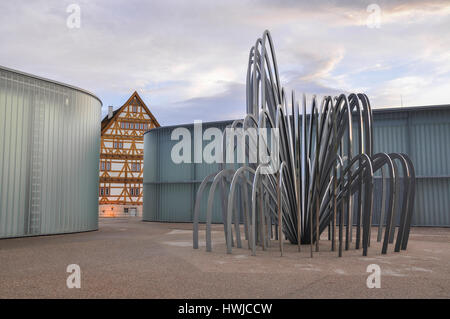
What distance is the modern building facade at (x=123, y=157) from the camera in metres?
34.1

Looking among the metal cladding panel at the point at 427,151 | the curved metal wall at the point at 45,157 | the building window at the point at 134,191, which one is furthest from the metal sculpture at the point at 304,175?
the building window at the point at 134,191

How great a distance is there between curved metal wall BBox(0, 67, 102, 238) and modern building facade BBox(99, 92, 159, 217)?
67.1 feet

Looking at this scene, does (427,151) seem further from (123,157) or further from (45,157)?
(123,157)

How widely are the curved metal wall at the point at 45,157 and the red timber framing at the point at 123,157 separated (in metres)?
20.5

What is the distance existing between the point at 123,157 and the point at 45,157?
23295 mm

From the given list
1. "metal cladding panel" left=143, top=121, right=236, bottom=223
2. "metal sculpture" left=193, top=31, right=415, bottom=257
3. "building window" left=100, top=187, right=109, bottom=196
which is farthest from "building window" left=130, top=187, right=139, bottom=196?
"metal sculpture" left=193, top=31, right=415, bottom=257

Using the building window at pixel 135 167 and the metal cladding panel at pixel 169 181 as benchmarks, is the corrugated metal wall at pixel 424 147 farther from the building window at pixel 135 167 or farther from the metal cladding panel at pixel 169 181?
the building window at pixel 135 167

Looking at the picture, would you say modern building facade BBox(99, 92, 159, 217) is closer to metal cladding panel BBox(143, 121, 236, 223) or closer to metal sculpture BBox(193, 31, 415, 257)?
metal cladding panel BBox(143, 121, 236, 223)

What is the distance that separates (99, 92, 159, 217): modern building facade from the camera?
34.1 meters

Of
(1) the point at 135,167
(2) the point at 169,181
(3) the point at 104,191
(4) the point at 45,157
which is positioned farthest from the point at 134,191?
(4) the point at 45,157

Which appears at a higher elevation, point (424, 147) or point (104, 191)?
point (424, 147)

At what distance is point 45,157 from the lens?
12.0 metres

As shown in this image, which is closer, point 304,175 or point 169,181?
point 304,175
